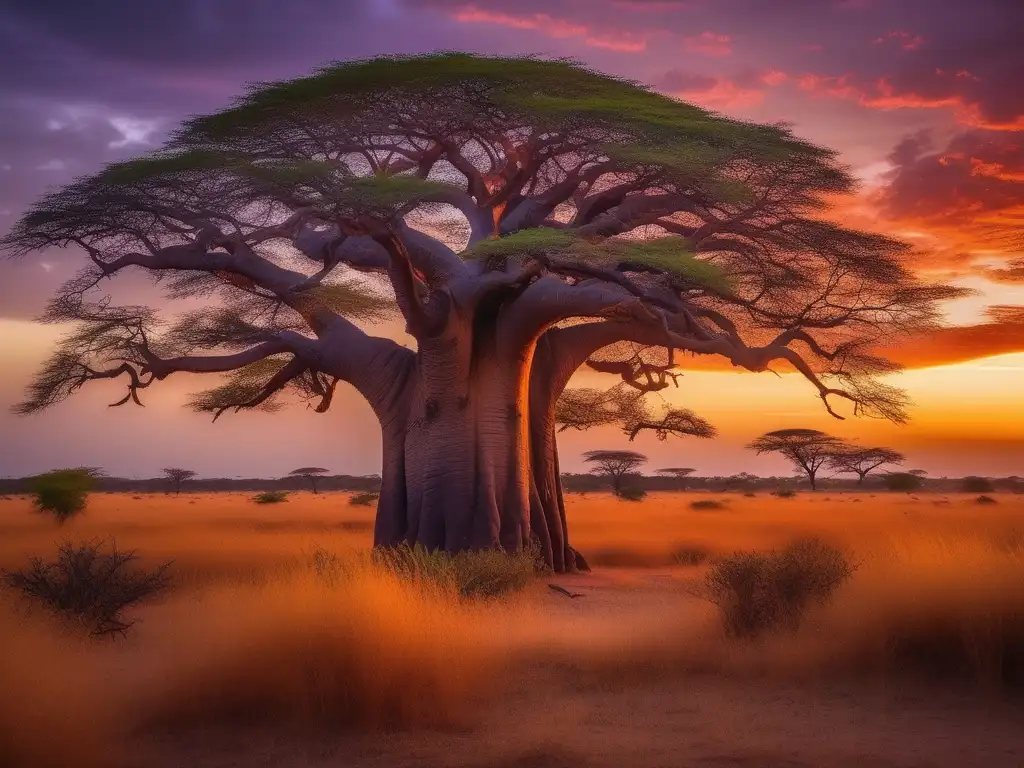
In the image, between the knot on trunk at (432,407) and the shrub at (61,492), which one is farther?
the shrub at (61,492)

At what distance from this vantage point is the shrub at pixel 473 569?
11.9m

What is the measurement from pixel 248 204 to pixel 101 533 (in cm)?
1430

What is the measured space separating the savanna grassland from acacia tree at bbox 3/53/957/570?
5160 millimetres

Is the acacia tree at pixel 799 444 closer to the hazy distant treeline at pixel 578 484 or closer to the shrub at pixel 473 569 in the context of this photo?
the hazy distant treeline at pixel 578 484

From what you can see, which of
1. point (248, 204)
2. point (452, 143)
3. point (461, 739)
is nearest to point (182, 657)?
point (461, 739)

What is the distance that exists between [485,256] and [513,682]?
7.46 meters

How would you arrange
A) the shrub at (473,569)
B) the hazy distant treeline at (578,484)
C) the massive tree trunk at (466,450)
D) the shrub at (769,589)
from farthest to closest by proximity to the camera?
the hazy distant treeline at (578,484)
the massive tree trunk at (466,450)
the shrub at (473,569)
the shrub at (769,589)

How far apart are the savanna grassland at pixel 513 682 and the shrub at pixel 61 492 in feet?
81.2

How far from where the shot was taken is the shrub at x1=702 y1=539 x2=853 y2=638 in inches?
357

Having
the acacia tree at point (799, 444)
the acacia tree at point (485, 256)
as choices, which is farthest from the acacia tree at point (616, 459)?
the acacia tree at point (485, 256)

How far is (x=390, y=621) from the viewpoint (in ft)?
25.2

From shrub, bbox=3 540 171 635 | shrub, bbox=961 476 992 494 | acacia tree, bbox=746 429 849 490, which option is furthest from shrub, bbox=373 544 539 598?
shrub, bbox=961 476 992 494

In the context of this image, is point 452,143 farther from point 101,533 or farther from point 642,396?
point 101,533

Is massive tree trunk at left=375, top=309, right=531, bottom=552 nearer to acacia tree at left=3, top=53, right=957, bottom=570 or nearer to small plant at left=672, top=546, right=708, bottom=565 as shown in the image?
acacia tree at left=3, top=53, right=957, bottom=570
